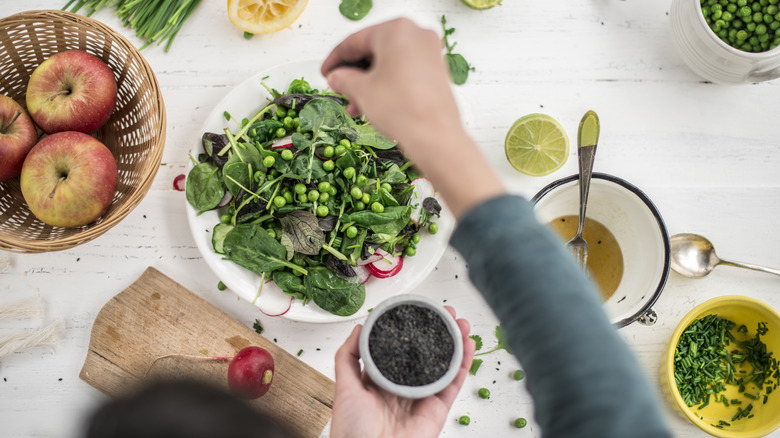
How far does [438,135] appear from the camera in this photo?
803 millimetres

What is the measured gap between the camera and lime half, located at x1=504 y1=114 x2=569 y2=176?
1.58 meters

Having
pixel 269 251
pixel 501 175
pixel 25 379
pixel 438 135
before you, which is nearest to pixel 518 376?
pixel 501 175

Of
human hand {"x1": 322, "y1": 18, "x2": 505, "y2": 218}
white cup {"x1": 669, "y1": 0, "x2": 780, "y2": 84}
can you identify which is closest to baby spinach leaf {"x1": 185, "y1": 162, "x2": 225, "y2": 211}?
human hand {"x1": 322, "y1": 18, "x2": 505, "y2": 218}

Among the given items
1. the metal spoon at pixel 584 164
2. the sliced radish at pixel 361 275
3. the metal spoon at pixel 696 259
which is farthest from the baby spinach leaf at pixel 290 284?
the metal spoon at pixel 696 259

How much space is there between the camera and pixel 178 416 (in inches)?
27.4

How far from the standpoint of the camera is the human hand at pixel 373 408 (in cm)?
114

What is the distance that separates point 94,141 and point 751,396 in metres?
2.04

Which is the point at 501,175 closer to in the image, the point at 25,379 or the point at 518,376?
the point at 518,376

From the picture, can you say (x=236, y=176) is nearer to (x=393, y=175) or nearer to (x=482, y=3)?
(x=393, y=175)

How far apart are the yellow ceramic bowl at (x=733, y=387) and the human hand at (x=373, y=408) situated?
0.70m

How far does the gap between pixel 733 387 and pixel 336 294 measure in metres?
1.24

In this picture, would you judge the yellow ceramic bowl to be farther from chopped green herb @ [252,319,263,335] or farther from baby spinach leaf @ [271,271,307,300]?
chopped green herb @ [252,319,263,335]

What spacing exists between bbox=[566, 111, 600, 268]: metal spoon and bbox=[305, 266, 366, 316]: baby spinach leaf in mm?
646

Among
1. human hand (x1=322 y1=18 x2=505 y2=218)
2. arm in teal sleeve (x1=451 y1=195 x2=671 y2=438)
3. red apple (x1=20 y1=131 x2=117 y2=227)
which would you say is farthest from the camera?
red apple (x1=20 y1=131 x2=117 y2=227)
